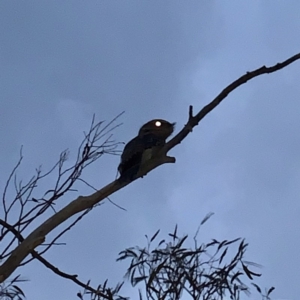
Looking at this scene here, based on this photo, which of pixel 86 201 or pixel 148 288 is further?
pixel 148 288

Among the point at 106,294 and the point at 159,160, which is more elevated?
the point at 159,160

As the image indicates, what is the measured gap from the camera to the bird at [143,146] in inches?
125

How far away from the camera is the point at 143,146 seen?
3566 millimetres

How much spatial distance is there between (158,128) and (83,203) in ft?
6.26

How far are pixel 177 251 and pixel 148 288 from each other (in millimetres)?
465

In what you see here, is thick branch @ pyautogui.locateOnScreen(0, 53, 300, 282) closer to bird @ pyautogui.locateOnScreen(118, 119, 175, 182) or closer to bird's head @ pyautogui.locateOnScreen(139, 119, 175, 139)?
bird @ pyautogui.locateOnScreen(118, 119, 175, 182)

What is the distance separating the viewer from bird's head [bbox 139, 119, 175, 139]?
3.96 m

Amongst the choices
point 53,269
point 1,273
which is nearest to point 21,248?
point 1,273

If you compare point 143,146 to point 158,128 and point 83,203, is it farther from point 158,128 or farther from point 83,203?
point 83,203

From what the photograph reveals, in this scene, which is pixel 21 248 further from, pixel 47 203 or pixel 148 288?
pixel 148 288

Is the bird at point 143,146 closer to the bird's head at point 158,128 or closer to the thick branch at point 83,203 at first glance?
the bird's head at point 158,128

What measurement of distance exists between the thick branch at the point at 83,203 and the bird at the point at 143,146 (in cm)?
20

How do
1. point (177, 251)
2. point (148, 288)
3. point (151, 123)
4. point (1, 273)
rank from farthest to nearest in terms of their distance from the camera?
point (151, 123) → point (177, 251) → point (148, 288) → point (1, 273)

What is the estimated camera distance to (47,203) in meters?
2.03
